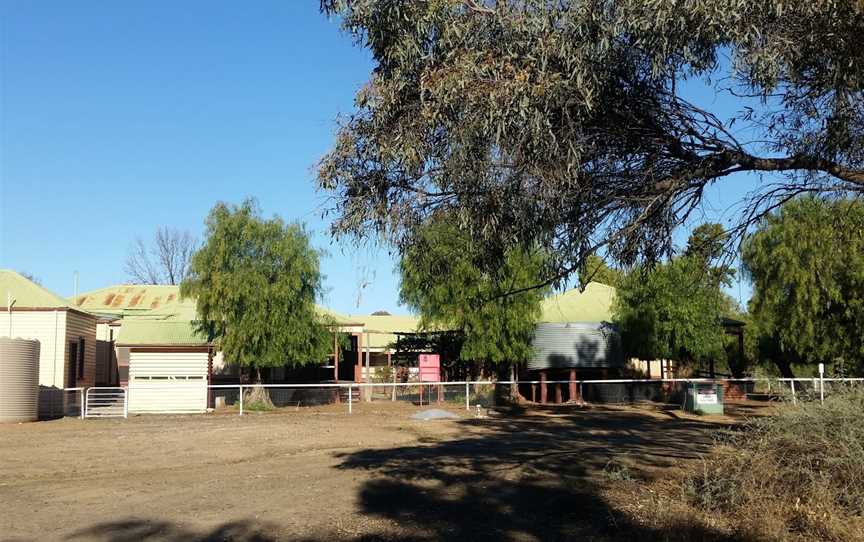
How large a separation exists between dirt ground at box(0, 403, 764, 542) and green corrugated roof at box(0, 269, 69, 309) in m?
8.85

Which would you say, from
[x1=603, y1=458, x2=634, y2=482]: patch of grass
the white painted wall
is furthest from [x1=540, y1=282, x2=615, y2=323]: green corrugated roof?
[x1=603, y1=458, x2=634, y2=482]: patch of grass

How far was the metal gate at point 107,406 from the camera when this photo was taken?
2812 centimetres

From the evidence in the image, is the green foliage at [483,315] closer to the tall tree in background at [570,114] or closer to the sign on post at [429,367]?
the sign on post at [429,367]

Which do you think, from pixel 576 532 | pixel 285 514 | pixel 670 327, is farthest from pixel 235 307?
pixel 576 532

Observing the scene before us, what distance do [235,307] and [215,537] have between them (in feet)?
78.5

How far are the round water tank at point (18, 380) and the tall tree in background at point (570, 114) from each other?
20009 mm

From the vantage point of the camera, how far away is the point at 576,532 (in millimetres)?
9195

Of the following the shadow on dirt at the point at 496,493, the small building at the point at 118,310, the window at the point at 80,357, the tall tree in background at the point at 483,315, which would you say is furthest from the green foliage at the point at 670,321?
the window at the point at 80,357

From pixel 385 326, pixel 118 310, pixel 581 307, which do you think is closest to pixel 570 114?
pixel 581 307

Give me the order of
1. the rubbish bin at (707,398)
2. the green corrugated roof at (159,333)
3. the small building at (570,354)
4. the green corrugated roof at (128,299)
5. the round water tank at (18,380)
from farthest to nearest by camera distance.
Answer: the green corrugated roof at (128,299) → the small building at (570,354) → the green corrugated roof at (159,333) → the rubbish bin at (707,398) → the round water tank at (18,380)

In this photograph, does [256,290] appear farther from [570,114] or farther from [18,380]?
[570,114]

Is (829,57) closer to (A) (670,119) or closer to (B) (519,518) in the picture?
(A) (670,119)

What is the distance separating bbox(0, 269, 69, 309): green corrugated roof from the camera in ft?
105

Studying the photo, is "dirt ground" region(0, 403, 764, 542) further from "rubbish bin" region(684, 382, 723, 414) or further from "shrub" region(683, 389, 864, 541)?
"rubbish bin" region(684, 382, 723, 414)
